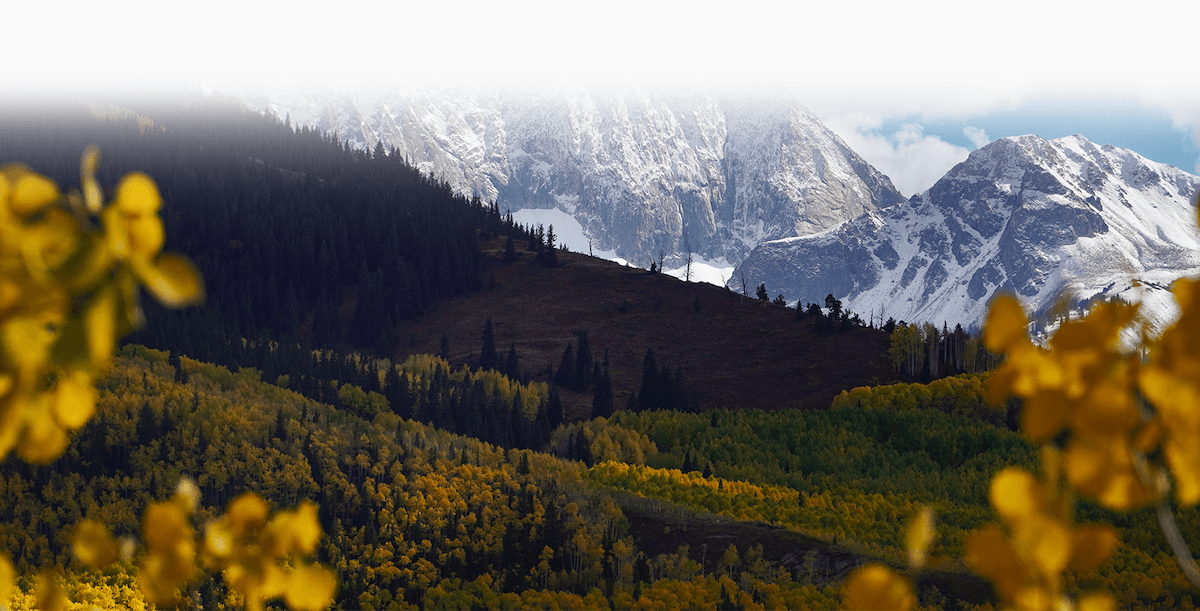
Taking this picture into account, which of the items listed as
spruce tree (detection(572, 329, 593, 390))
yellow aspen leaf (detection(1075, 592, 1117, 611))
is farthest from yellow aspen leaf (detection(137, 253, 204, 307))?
spruce tree (detection(572, 329, 593, 390))

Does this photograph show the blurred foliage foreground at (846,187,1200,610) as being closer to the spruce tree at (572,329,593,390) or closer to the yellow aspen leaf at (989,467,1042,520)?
the yellow aspen leaf at (989,467,1042,520)

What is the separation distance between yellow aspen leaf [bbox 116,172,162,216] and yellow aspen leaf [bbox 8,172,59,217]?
10 cm

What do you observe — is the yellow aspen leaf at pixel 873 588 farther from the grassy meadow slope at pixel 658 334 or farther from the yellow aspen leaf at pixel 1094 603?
the grassy meadow slope at pixel 658 334

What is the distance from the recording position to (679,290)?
2176 inches

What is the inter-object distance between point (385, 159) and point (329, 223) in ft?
81.0

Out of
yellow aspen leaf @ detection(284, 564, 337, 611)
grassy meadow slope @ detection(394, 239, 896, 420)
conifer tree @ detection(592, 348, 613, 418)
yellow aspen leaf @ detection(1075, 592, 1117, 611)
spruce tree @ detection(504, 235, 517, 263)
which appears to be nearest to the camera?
yellow aspen leaf @ detection(284, 564, 337, 611)

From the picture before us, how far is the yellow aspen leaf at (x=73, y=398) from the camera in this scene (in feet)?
2.75

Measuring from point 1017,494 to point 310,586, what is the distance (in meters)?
0.74

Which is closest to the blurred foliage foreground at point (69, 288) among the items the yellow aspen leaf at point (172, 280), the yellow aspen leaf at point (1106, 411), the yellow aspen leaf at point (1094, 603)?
the yellow aspen leaf at point (172, 280)

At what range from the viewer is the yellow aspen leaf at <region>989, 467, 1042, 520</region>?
2.64 ft

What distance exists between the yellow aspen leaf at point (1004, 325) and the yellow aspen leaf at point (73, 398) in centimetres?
87

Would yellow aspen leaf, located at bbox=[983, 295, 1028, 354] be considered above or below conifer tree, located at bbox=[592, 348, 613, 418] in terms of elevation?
above

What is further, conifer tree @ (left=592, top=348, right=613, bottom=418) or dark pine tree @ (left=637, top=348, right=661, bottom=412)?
dark pine tree @ (left=637, top=348, right=661, bottom=412)

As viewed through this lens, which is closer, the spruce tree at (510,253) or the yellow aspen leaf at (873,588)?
the yellow aspen leaf at (873,588)
